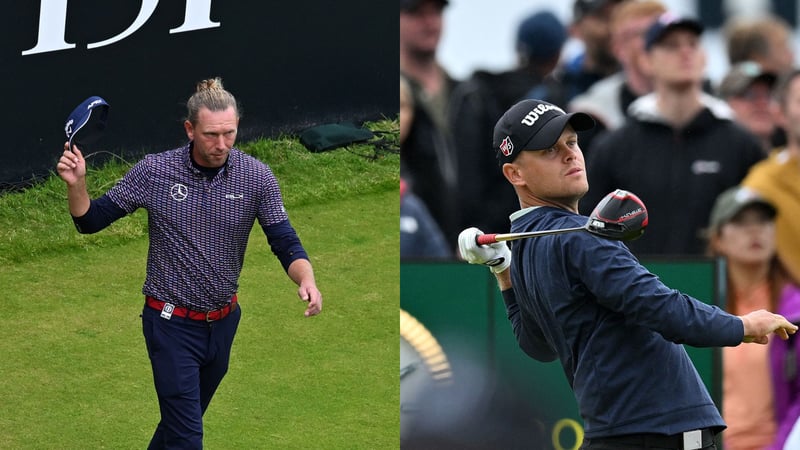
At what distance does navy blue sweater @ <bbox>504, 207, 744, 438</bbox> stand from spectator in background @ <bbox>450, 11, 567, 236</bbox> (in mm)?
3042

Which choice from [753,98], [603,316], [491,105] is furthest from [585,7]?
[603,316]

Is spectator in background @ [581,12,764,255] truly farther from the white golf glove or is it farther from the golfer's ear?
the golfer's ear

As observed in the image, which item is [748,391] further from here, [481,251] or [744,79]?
[481,251]

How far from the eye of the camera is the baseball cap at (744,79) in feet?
22.0

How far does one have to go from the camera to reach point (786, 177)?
6.70m

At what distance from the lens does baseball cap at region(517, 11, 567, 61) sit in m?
6.87

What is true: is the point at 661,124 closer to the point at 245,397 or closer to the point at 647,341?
the point at 245,397

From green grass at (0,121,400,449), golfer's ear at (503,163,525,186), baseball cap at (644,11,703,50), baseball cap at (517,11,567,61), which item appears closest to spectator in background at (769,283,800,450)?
baseball cap at (644,11,703,50)

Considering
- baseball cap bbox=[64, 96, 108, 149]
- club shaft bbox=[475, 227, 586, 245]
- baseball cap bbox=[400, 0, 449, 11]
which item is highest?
baseball cap bbox=[400, 0, 449, 11]

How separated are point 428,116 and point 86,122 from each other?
204 cm

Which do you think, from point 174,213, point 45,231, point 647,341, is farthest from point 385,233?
point 647,341

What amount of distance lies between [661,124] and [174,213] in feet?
8.62

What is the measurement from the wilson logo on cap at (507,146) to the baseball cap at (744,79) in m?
2.98

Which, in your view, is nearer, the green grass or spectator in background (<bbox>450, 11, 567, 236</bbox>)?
spectator in background (<bbox>450, 11, 567, 236</bbox>)
